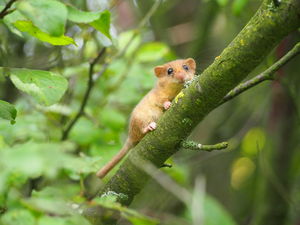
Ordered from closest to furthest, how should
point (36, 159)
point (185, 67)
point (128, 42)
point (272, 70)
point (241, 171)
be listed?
point (36, 159) → point (272, 70) → point (185, 67) → point (128, 42) → point (241, 171)

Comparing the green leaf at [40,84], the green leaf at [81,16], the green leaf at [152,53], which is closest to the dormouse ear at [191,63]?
the green leaf at [152,53]

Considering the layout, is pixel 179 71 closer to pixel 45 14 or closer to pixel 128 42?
pixel 128 42

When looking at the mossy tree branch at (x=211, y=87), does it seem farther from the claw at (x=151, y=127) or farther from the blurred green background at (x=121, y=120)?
the claw at (x=151, y=127)

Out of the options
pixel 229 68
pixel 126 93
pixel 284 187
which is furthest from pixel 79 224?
pixel 284 187

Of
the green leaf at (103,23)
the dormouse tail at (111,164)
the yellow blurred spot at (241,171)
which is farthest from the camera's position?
the yellow blurred spot at (241,171)

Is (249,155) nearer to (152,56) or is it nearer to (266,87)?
(266,87)

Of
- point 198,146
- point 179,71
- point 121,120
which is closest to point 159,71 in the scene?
point 179,71
